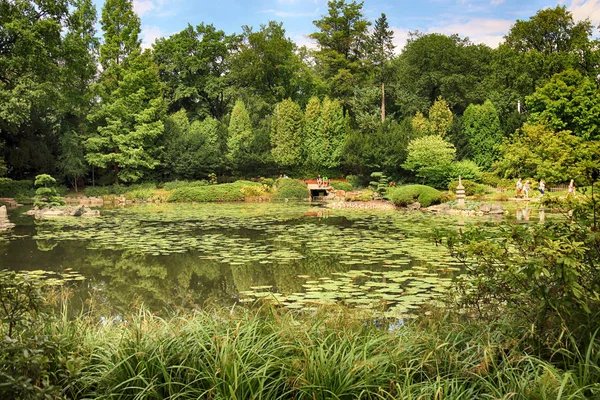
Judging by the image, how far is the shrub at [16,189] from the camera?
77.4 ft

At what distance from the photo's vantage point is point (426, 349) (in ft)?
9.45

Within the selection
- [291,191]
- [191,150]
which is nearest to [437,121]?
[291,191]

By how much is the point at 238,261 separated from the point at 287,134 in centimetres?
2361

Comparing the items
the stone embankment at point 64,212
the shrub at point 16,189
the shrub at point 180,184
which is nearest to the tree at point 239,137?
the shrub at point 180,184

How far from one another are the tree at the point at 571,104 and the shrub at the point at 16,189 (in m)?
27.4

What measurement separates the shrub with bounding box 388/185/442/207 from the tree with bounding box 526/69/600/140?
30.4 feet

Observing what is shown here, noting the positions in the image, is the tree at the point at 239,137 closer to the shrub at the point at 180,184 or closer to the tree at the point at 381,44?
the shrub at the point at 180,184

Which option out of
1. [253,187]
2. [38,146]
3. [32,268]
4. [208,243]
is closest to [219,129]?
[253,187]

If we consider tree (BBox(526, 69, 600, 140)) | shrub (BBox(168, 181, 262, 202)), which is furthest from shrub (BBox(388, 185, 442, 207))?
shrub (BBox(168, 181, 262, 202))

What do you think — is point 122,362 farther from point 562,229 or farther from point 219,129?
point 219,129

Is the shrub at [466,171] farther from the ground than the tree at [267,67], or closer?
closer

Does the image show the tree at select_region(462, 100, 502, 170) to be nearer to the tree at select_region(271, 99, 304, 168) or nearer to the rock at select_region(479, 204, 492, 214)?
the tree at select_region(271, 99, 304, 168)

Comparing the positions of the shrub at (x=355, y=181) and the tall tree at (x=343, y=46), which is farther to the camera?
the tall tree at (x=343, y=46)

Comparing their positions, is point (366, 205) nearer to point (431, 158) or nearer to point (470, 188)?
point (470, 188)
